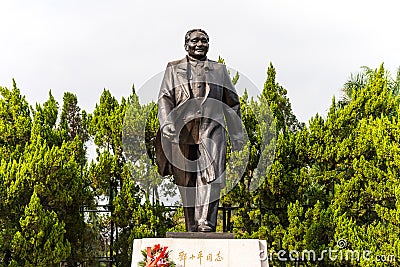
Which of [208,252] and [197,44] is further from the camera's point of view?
A: [197,44]

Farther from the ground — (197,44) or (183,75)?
(197,44)

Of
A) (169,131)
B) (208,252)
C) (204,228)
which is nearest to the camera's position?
(208,252)

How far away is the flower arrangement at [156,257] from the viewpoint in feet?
15.1

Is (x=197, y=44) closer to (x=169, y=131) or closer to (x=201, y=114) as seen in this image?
(x=201, y=114)

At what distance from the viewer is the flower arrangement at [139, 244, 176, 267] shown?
4602 mm

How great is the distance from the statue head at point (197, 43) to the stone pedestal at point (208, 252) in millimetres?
1690

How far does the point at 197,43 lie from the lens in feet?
18.1

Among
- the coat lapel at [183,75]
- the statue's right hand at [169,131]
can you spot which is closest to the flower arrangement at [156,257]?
the statue's right hand at [169,131]

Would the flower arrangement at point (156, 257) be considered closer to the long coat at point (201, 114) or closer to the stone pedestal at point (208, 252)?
the stone pedestal at point (208, 252)

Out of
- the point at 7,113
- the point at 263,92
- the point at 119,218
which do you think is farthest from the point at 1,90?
the point at 263,92

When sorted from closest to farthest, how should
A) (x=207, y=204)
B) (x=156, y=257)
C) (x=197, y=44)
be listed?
(x=156, y=257) < (x=207, y=204) < (x=197, y=44)

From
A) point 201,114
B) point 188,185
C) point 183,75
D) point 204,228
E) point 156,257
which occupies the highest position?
point 183,75

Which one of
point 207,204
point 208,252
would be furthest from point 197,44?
point 208,252

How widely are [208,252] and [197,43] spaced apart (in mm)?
1871
